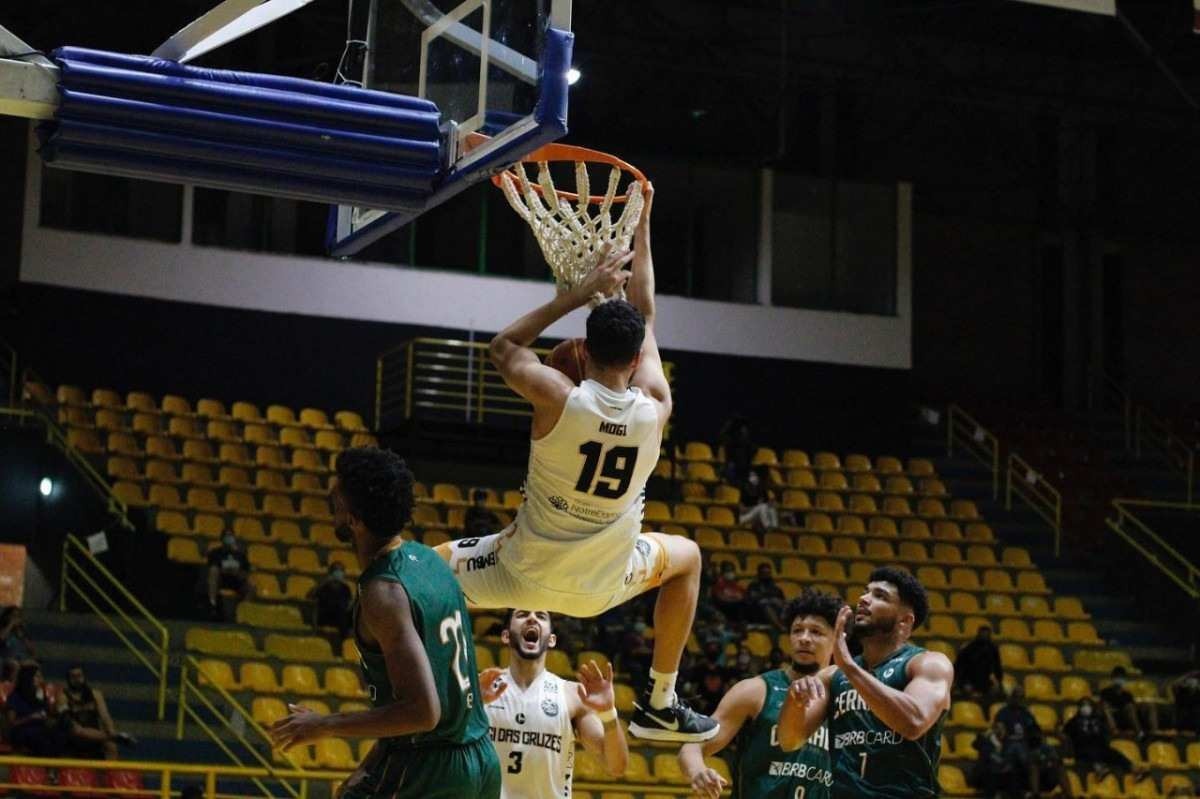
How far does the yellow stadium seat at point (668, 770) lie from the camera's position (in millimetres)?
17641

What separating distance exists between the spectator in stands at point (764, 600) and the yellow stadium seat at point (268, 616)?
15.6 feet

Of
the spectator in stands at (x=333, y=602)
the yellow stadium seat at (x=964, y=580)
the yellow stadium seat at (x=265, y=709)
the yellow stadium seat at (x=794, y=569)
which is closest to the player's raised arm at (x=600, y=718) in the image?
the yellow stadium seat at (x=265, y=709)

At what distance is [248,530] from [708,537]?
554cm

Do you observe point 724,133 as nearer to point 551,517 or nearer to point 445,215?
point 445,215

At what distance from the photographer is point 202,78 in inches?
319

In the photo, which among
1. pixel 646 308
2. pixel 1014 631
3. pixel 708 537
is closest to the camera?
pixel 646 308

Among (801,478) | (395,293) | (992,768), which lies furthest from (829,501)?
(992,768)

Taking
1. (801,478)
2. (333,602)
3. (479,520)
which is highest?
(801,478)

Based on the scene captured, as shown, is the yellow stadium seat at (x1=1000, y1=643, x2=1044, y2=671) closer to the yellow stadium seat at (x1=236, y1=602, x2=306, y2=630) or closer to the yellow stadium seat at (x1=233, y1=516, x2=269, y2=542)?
the yellow stadium seat at (x1=236, y1=602, x2=306, y2=630)

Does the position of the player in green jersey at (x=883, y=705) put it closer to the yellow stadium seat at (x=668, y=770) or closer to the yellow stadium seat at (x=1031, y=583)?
the yellow stadium seat at (x=668, y=770)

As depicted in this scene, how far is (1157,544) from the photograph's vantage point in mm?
25297

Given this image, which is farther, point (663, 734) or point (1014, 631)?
point (1014, 631)

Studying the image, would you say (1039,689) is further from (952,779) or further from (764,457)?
(764,457)

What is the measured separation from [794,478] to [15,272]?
1032 centimetres
